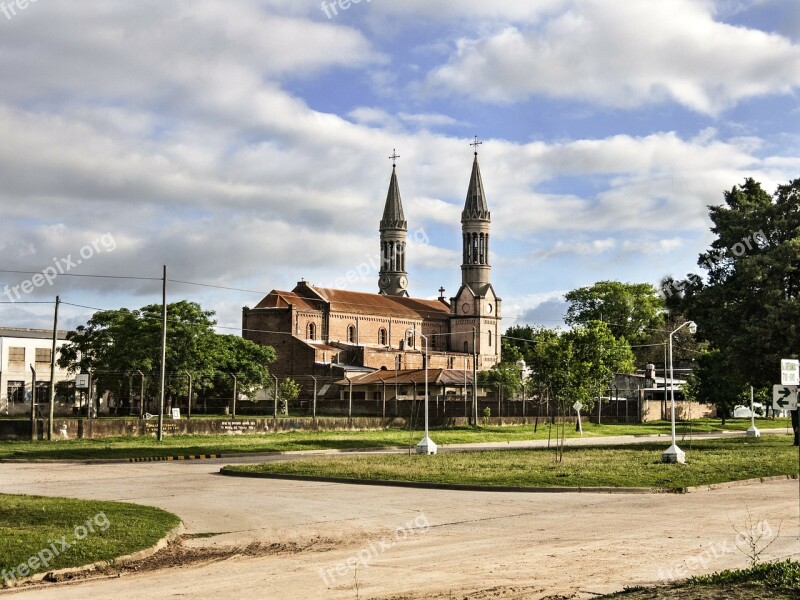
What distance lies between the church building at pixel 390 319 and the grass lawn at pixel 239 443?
3618 centimetres

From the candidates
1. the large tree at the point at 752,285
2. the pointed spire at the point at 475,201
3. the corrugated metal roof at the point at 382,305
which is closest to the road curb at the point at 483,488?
the large tree at the point at 752,285

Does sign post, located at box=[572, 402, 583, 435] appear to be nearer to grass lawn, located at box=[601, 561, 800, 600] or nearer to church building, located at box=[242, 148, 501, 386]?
church building, located at box=[242, 148, 501, 386]

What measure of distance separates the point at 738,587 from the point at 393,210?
392 ft

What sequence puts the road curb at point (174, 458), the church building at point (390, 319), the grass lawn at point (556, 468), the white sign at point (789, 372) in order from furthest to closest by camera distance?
the church building at point (390, 319) < the road curb at point (174, 458) < the grass lawn at point (556, 468) < the white sign at point (789, 372)

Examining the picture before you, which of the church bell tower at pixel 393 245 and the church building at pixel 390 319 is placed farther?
the church bell tower at pixel 393 245

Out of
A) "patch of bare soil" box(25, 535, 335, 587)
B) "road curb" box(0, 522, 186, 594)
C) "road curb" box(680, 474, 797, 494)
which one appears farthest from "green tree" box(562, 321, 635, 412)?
"road curb" box(0, 522, 186, 594)

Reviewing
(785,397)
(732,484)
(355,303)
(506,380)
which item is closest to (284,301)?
(355,303)

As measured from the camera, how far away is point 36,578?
38.2ft

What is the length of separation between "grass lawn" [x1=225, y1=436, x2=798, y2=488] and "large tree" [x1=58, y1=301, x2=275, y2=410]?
107ft

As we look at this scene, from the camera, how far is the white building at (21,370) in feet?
260

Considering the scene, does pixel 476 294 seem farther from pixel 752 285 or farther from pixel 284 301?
pixel 752 285

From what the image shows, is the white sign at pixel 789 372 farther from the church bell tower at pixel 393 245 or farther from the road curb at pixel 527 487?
the church bell tower at pixel 393 245

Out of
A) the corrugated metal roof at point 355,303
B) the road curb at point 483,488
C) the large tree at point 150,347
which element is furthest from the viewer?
the corrugated metal roof at point 355,303

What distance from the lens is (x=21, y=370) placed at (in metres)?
82.2
